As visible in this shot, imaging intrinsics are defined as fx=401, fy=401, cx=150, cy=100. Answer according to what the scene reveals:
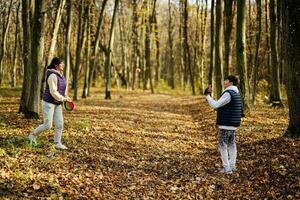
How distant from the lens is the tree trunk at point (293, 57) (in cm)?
1116

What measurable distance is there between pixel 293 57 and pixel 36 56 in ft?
29.3

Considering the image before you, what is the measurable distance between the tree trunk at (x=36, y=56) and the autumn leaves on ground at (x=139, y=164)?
0.69m

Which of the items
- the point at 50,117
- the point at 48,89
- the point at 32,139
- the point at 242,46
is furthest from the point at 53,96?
the point at 242,46

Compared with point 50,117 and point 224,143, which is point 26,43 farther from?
point 224,143

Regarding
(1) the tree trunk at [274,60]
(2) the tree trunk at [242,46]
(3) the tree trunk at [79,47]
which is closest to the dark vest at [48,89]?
(2) the tree trunk at [242,46]

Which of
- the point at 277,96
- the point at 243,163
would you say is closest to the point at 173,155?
the point at 243,163

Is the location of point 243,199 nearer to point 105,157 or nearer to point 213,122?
point 105,157

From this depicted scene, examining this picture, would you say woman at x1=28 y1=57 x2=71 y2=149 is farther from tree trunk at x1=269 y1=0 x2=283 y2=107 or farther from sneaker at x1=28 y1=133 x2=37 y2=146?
tree trunk at x1=269 y1=0 x2=283 y2=107

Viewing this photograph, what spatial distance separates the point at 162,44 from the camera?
281ft

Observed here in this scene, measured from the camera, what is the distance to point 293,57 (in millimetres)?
11297

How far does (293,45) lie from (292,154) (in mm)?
3168

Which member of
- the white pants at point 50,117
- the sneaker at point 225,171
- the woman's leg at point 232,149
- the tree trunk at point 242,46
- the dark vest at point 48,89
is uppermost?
the tree trunk at point 242,46

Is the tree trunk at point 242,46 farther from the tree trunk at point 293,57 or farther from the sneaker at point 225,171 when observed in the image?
the sneaker at point 225,171

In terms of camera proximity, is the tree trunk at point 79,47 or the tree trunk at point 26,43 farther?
the tree trunk at point 79,47
